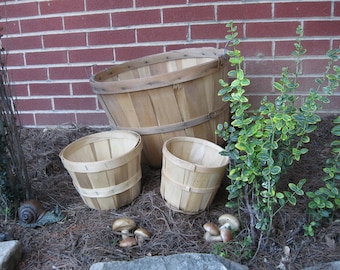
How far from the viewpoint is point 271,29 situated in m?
3.01

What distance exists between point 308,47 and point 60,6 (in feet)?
6.44

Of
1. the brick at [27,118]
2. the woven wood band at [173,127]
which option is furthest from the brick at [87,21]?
the woven wood band at [173,127]

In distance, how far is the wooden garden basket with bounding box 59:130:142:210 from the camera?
2211 millimetres

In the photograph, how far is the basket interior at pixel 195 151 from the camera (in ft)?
7.74

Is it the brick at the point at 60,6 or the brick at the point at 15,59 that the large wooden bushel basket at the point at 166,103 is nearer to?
the brick at the point at 60,6

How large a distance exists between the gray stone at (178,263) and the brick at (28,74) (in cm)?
206

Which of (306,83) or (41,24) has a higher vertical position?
(41,24)

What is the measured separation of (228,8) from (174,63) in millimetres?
573

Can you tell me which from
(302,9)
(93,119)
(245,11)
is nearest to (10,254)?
(93,119)

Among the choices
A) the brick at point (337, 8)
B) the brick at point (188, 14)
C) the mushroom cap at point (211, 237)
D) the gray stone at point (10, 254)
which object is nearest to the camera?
the gray stone at point (10, 254)

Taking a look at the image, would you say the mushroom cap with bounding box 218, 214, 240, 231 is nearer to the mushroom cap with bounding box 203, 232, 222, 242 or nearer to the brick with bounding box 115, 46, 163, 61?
the mushroom cap with bounding box 203, 232, 222, 242

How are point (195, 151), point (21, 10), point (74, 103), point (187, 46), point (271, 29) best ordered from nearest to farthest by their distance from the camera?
point (195, 151) → point (271, 29) → point (187, 46) → point (21, 10) → point (74, 103)

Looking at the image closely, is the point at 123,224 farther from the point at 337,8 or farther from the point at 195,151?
the point at 337,8

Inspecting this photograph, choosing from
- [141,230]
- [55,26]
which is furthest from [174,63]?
[141,230]
